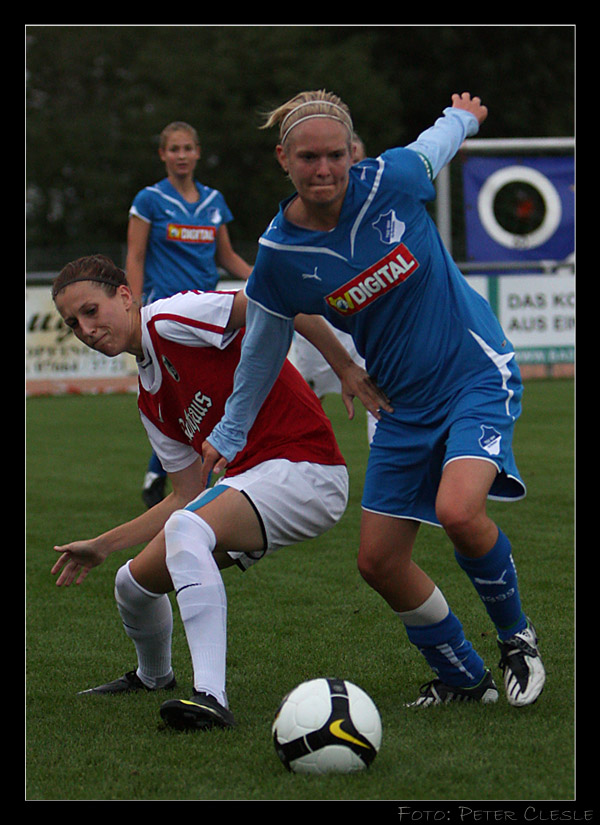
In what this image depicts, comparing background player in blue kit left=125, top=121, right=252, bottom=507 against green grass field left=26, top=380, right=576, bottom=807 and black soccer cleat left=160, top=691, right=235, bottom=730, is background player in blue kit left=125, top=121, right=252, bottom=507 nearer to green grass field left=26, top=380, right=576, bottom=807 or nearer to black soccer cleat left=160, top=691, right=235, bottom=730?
green grass field left=26, top=380, right=576, bottom=807

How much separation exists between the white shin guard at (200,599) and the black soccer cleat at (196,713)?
0.03 metres

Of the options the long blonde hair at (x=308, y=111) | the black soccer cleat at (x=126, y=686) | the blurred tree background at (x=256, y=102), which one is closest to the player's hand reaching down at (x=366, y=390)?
the long blonde hair at (x=308, y=111)

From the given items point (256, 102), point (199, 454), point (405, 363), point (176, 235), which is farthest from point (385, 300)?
point (256, 102)

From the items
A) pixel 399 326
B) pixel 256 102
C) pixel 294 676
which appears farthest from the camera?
pixel 256 102

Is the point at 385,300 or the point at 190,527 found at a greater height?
the point at 385,300

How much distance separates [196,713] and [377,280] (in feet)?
4.69

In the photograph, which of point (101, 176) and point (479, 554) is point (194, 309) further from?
point (101, 176)

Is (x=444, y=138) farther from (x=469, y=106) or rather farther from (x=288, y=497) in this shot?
(x=288, y=497)

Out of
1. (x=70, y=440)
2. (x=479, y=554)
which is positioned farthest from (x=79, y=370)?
(x=479, y=554)

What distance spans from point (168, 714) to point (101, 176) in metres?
31.7

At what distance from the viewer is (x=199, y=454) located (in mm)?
4305

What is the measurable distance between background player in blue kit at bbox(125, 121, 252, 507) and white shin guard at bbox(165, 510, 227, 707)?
13.8ft

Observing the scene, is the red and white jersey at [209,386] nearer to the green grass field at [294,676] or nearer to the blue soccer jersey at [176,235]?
the green grass field at [294,676]

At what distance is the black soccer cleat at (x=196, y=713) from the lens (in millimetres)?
3654
